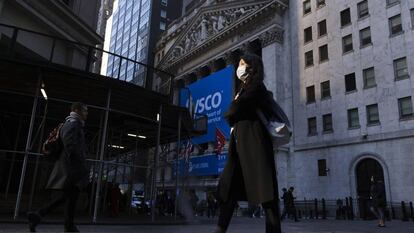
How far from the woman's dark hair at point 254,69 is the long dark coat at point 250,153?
10 centimetres

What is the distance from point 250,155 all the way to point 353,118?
30.7m

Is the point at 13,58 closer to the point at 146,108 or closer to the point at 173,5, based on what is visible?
the point at 146,108

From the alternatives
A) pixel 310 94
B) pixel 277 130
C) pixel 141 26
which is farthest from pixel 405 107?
pixel 141 26

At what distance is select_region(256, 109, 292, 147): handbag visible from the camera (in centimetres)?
384

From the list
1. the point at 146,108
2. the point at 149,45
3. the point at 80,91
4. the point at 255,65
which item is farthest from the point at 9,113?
the point at 149,45

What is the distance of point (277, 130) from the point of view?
12.6 ft

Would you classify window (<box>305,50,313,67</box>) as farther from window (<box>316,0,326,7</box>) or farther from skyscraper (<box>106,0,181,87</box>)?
skyscraper (<box>106,0,181,87</box>)

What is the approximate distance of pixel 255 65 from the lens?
409 centimetres

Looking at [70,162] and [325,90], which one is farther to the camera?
[325,90]

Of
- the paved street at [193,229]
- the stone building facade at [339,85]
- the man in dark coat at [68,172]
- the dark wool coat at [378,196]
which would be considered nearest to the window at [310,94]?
the stone building facade at [339,85]

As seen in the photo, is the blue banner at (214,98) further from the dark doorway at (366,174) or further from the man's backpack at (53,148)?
the man's backpack at (53,148)

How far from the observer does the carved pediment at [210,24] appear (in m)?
42.9

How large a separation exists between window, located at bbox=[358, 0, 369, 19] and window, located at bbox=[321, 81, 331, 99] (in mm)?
6166

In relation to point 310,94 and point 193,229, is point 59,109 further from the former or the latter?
point 310,94
